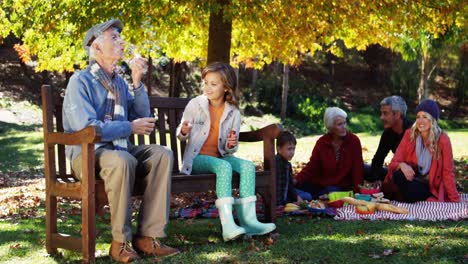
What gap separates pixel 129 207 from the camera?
4754 millimetres

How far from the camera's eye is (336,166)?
Answer: 777cm

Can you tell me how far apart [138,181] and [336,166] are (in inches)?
128

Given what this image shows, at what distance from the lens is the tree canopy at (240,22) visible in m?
9.90

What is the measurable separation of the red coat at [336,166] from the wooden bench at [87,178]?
6.10 ft

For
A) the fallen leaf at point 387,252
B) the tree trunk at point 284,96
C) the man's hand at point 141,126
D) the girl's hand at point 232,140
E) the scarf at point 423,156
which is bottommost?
the tree trunk at point 284,96

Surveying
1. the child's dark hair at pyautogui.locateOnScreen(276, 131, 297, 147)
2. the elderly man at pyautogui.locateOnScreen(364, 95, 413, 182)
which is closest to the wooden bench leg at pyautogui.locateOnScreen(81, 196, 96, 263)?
the child's dark hair at pyautogui.locateOnScreen(276, 131, 297, 147)

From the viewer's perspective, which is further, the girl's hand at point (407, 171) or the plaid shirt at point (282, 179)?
the girl's hand at point (407, 171)

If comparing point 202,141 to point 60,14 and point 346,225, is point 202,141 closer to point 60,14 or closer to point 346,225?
point 346,225

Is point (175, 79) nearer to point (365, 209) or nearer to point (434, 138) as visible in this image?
point (434, 138)

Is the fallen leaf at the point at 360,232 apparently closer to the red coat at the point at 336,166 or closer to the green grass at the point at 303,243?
the green grass at the point at 303,243

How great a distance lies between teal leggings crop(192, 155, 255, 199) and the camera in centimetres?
536

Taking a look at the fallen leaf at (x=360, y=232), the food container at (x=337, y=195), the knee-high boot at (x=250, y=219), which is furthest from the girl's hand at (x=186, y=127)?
the food container at (x=337, y=195)

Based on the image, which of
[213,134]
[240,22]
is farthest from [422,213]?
[240,22]

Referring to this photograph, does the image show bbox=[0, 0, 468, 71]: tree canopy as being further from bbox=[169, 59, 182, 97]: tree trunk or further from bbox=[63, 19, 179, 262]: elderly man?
bbox=[169, 59, 182, 97]: tree trunk
